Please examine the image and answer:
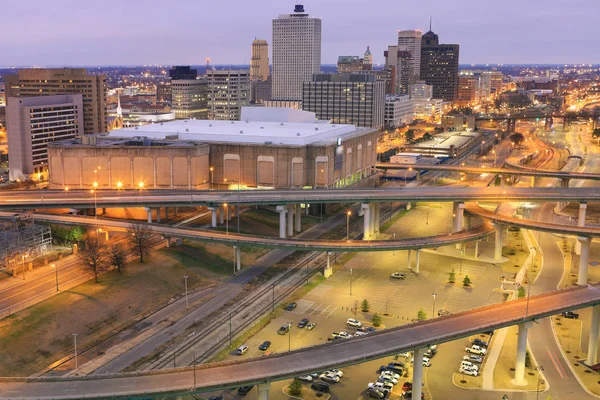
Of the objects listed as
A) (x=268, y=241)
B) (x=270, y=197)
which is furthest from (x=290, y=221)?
(x=268, y=241)

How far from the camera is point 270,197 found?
110188 millimetres

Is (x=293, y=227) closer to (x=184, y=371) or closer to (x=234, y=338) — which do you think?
(x=234, y=338)

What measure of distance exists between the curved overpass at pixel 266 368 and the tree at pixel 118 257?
32362mm

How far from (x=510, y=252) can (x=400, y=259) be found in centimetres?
2047

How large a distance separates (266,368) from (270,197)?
190 feet

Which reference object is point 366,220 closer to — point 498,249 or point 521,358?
point 498,249

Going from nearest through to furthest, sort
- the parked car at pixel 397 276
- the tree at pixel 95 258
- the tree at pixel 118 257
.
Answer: the tree at pixel 95 258 < the tree at pixel 118 257 < the parked car at pixel 397 276

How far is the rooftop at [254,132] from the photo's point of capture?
134750mm

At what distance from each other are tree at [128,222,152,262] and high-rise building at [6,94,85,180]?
75.8 metres

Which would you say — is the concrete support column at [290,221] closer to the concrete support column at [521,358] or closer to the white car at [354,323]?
the white car at [354,323]

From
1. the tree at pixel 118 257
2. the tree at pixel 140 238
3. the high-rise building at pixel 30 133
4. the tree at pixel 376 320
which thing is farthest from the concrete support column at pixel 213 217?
the high-rise building at pixel 30 133

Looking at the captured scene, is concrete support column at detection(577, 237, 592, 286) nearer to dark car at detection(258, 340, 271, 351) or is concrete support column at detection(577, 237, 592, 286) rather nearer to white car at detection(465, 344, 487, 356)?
white car at detection(465, 344, 487, 356)

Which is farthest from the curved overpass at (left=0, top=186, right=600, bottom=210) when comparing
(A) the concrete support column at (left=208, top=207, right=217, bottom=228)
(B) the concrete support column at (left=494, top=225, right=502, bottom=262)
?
(B) the concrete support column at (left=494, top=225, right=502, bottom=262)

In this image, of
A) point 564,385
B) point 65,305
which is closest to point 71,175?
point 65,305
